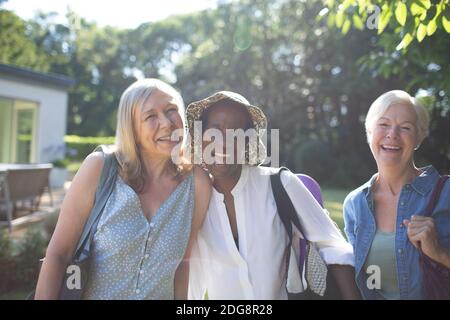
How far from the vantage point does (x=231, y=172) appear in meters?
2.12

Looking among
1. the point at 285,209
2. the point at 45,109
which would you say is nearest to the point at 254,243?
the point at 285,209

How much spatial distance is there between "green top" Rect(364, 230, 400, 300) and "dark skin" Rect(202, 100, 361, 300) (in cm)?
13

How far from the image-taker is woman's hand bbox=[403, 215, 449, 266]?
6.40ft

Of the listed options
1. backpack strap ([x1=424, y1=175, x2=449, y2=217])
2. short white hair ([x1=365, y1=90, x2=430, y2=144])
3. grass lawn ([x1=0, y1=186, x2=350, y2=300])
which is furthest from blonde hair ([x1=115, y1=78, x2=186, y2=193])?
grass lawn ([x1=0, y1=186, x2=350, y2=300])

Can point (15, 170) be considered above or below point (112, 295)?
above

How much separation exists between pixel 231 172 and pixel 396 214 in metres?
0.84

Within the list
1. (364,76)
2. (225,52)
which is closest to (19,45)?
(225,52)

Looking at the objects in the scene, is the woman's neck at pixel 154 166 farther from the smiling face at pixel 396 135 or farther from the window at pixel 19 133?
the window at pixel 19 133

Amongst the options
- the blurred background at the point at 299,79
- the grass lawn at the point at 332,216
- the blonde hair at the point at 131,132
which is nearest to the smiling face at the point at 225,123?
the blonde hair at the point at 131,132

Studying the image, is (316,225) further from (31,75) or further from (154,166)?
(31,75)

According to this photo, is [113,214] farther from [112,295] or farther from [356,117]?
[356,117]

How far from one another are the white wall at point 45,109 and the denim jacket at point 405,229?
1246 cm
